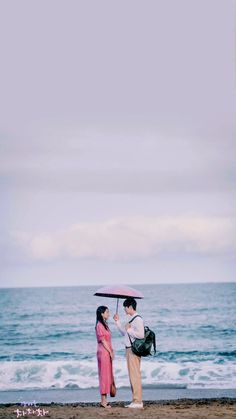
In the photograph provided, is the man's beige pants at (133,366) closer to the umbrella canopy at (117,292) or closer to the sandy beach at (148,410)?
the sandy beach at (148,410)

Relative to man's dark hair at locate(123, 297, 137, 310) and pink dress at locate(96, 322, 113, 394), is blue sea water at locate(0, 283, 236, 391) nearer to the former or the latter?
pink dress at locate(96, 322, 113, 394)

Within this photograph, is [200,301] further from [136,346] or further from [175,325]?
[136,346]

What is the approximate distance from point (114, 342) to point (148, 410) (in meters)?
23.3

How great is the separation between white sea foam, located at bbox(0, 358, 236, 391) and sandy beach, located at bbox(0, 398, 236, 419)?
19.8 feet

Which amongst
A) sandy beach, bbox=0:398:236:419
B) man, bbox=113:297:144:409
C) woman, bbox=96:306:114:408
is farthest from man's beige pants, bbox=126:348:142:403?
sandy beach, bbox=0:398:236:419

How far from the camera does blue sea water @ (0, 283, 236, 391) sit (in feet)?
67.9

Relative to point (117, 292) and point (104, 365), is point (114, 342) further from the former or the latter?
point (117, 292)

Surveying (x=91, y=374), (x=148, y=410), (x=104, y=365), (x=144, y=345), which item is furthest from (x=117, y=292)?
(x=91, y=374)

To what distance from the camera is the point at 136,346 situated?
1105 centimetres

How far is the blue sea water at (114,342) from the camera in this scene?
20697 mm

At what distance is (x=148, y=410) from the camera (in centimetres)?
1121

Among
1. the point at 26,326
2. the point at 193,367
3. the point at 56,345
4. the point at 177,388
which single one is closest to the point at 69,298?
the point at 26,326

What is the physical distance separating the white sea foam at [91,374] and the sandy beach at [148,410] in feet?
19.8

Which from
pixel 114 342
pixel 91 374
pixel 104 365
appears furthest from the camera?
pixel 114 342
